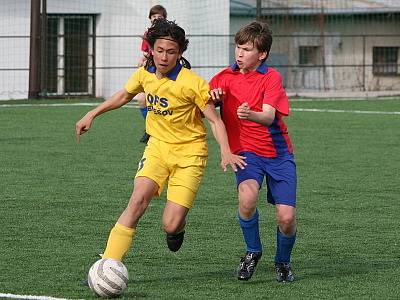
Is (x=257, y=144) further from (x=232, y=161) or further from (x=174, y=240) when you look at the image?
(x=174, y=240)

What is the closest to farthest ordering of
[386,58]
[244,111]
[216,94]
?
[244,111]
[216,94]
[386,58]

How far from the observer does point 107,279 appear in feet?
21.7

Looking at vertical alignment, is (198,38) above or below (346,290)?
above

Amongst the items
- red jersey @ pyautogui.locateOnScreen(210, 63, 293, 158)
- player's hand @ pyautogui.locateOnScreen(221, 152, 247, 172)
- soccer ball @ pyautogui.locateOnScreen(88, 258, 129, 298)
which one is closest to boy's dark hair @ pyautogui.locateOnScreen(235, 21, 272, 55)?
red jersey @ pyautogui.locateOnScreen(210, 63, 293, 158)

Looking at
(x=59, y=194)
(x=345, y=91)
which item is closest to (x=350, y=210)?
(x=59, y=194)

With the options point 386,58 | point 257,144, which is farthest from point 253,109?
point 386,58

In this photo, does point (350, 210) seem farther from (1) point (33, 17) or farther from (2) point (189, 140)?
(1) point (33, 17)

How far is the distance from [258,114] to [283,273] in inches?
41.5

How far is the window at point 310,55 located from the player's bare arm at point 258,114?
2905 cm

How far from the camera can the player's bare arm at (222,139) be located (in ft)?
22.8

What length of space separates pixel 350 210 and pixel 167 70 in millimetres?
3833

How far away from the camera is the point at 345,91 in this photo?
1208 inches

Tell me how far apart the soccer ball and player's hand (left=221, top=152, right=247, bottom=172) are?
866 millimetres

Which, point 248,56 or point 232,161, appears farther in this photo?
point 248,56
